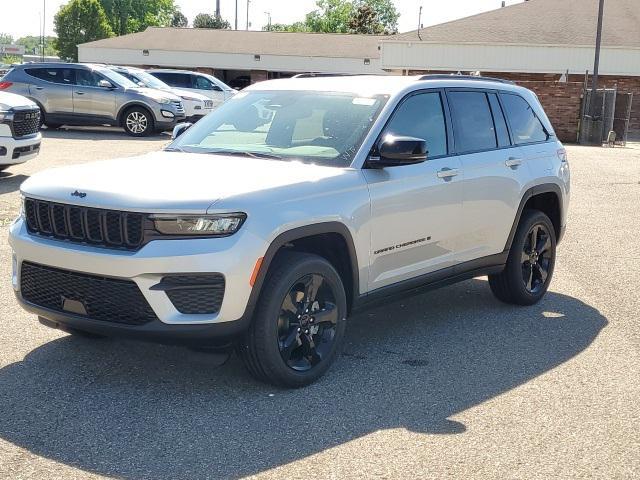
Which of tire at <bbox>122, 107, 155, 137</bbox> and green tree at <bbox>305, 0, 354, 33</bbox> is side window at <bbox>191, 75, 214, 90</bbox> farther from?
green tree at <bbox>305, 0, 354, 33</bbox>

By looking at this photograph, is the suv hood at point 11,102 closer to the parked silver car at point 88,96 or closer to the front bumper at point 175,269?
the front bumper at point 175,269

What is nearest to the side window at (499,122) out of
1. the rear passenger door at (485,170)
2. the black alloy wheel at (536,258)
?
the rear passenger door at (485,170)

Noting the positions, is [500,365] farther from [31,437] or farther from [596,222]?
[596,222]

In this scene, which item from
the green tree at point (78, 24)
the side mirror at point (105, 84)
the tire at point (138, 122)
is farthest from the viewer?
the green tree at point (78, 24)

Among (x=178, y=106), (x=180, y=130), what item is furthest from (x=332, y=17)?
(x=180, y=130)

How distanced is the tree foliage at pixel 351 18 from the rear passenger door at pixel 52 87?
2950 inches

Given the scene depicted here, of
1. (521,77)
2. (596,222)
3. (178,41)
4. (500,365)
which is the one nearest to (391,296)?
(500,365)

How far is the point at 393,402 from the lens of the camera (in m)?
5.18

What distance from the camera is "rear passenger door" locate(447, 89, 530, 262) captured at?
6.71 metres

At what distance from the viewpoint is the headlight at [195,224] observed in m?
4.75

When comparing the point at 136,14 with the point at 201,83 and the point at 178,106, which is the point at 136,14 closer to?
the point at 201,83

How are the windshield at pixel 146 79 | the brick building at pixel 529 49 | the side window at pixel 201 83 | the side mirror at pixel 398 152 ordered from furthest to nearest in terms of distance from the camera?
1. the brick building at pixel 529 49
2. the side window at pixel 201 83
3. the windshield at pixel 146 79
4. the side mirror at pixel 398 152

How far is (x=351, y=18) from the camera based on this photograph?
101 meters

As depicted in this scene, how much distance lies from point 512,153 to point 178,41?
53380mm
